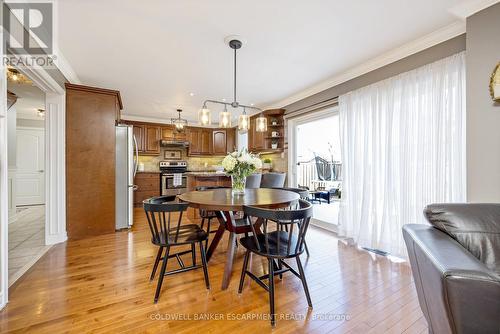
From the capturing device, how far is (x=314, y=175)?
209 inches

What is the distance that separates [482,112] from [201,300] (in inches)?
114

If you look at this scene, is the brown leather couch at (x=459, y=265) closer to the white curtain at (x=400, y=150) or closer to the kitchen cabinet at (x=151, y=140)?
the white curtain at (x=400, y=150)

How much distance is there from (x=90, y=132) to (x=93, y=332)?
2920 mm

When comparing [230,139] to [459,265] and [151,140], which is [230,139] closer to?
[151,140]

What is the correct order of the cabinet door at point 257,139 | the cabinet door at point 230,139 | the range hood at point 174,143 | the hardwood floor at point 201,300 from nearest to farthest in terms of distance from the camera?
the hardwood floor at point 201,300
the cabinet door at point 257,139
the range hood at point 174,143
the cabinet door at point 230,139

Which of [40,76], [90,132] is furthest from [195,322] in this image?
[90,132]

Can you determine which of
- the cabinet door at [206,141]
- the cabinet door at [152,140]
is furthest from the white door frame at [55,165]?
the cabinet door at [206,141]

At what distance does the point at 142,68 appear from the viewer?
10.2 ft

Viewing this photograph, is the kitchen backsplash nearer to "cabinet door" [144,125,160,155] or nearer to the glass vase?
"cabinet door" [144,125,160,155]

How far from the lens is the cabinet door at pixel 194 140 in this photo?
676 cm

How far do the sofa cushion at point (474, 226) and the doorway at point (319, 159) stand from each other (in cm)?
220

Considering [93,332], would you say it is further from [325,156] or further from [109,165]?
[325,156]

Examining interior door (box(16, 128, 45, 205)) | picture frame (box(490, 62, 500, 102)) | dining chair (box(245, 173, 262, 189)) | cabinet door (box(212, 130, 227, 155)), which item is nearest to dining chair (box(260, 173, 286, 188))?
dining chair (box(245, 173, 262, 189))

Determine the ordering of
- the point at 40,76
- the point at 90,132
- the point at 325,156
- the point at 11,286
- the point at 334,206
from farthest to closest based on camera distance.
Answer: the point at 334,206
the point at 325,156
the point at 90,132
the point at 40,76
the point at 11,286
